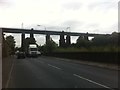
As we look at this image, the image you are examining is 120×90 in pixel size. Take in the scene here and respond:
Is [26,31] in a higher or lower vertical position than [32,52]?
higher

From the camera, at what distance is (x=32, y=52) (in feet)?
259

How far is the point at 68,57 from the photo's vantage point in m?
56.5

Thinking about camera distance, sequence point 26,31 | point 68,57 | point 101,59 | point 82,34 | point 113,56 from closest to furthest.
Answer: point 113,56 < point 101,59 < point 68,57 < point 26,31 < point 82,34

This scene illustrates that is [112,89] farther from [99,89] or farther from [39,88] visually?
[39,88]

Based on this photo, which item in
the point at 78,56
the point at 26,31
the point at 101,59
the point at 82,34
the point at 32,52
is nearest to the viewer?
the point at 101,59

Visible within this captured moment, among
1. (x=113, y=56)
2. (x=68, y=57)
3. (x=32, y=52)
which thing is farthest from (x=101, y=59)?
(x=32, y=52)

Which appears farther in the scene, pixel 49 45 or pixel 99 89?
pixel 49 45

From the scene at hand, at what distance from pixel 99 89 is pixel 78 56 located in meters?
35.0

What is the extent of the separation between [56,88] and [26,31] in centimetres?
12328

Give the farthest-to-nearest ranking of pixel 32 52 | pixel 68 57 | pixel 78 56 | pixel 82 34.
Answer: pixel 82 34, pixel 32 52, pixel 68 57, pixel 78 56

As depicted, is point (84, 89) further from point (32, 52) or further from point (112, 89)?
point (32, 52)

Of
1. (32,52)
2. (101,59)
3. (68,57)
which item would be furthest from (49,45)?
(101,59)

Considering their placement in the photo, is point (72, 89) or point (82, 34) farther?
point (82, 34)

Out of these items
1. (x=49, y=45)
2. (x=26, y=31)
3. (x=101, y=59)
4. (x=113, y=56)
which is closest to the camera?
(x=113, y=56)
